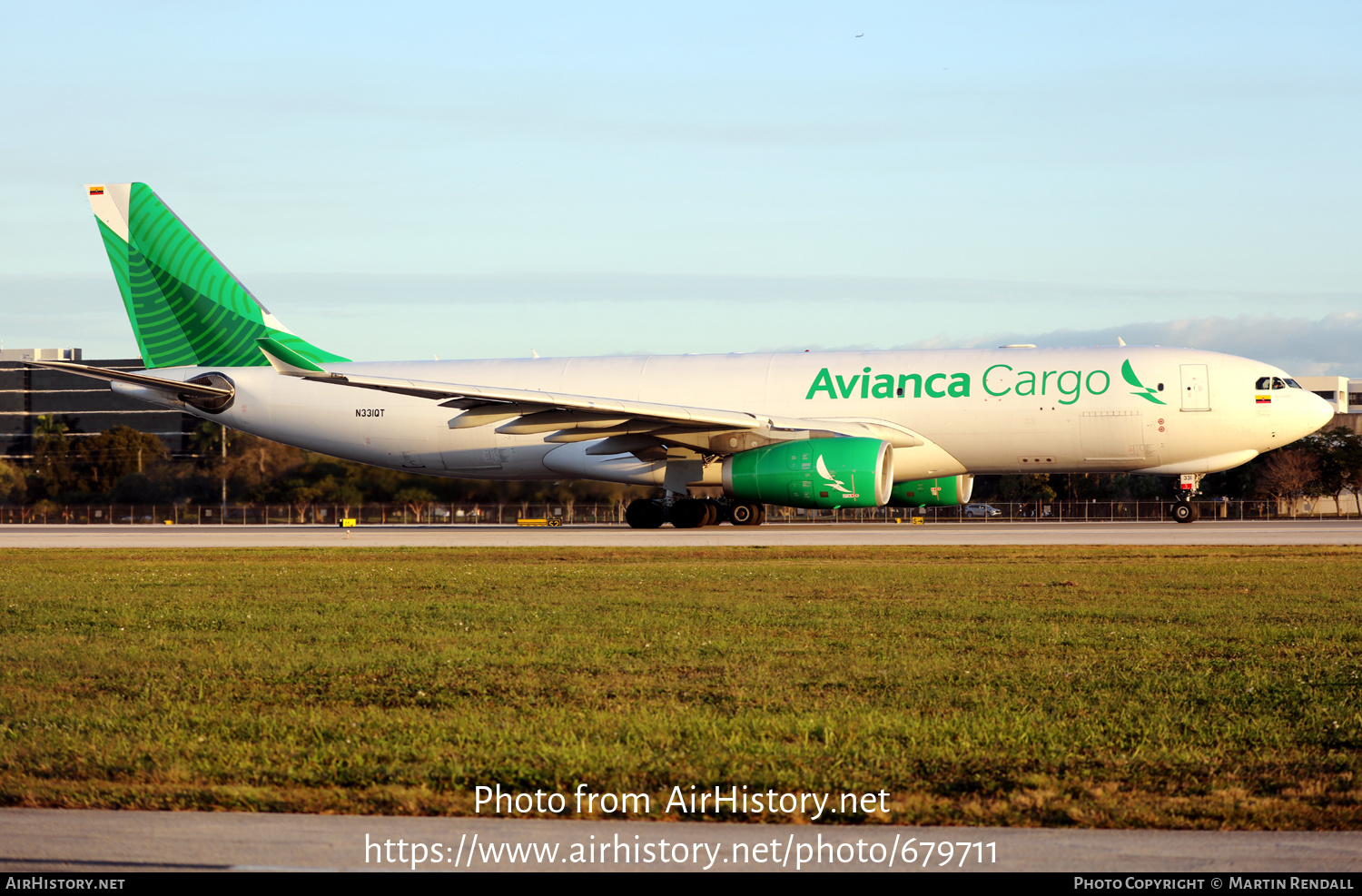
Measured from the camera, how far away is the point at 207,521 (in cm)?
5106

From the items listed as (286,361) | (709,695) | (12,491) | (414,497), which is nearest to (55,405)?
(12,491)

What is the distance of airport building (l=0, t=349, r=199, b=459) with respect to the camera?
12194 cm

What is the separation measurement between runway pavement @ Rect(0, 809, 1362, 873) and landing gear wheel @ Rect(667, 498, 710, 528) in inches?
994

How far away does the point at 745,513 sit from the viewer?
1204 inches

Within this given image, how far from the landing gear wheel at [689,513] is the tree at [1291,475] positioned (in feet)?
124

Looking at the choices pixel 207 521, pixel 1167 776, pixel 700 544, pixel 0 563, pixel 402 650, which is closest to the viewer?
Answer: pixel 1167 776

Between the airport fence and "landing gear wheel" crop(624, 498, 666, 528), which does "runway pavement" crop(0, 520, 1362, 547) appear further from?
the airport fence

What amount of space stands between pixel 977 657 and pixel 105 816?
587 centimetres

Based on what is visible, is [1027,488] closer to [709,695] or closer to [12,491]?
[12,491]

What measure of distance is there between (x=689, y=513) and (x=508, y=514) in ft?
43.9

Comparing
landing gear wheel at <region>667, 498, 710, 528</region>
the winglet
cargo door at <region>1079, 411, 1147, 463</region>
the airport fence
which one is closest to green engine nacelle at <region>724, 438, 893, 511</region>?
landing gear wheel at <region>667, 498, 710, 528</region>

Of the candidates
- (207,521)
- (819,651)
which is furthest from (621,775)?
(207,521)

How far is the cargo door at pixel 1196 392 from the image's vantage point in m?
28.1

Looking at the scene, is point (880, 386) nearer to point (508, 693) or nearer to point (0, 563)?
point (0, 563)
